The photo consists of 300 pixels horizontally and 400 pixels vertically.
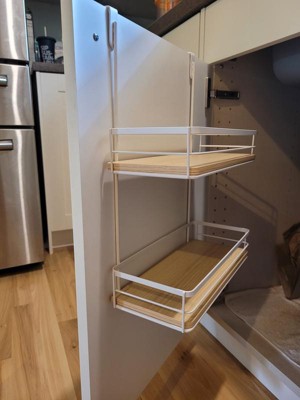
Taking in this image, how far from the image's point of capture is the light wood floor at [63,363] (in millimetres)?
920

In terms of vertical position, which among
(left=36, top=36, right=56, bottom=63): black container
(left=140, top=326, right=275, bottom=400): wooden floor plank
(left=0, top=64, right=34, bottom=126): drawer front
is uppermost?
(left=36, top=36, right=56, bottom=63): black container

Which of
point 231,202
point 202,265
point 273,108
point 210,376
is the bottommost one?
point 210,376

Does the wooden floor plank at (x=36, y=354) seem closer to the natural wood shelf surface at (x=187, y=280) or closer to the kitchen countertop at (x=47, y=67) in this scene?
the natural wood shelf surface at (x=187, y=280)

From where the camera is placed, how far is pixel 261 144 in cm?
124

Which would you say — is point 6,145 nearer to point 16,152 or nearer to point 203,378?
point 16,152

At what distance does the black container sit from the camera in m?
1.75

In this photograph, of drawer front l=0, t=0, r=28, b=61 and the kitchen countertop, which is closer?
drawer front l=0, t=0, r=28, b=61

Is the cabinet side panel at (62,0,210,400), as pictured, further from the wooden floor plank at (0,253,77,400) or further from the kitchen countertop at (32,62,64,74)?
the kitchen countertop at (32,62,64,74)

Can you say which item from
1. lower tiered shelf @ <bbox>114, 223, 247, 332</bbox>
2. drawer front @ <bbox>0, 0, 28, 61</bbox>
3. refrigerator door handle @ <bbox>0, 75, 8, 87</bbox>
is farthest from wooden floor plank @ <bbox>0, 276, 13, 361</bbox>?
drawer front @ <bbox>0, 0, 28, 61</bbox>

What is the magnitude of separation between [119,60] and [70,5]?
139 mm

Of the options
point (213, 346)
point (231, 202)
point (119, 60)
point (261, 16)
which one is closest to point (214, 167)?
point (119, 60)

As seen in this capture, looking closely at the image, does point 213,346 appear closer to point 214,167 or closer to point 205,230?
point 205,230

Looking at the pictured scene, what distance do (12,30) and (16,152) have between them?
1.94 ft

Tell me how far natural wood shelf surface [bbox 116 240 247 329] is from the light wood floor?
0.44 m
